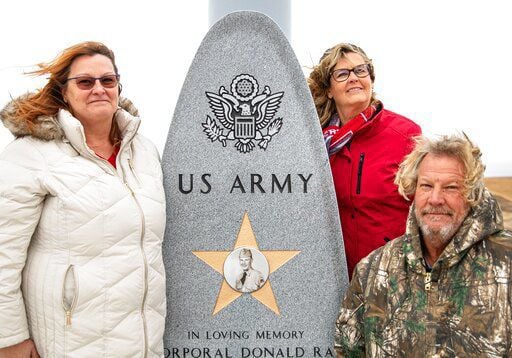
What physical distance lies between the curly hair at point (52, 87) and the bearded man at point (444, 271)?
1.41 m

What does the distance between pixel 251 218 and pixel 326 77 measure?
0.83 meters

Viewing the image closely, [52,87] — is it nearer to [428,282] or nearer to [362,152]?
[362,152]

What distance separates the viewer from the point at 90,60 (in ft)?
9.96

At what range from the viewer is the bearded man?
272 centimetres

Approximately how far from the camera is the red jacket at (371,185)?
3609 mm

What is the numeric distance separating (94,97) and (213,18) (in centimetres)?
646

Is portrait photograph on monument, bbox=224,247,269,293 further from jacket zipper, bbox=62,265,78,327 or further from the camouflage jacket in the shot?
jacket zipper, bbox=62,265,78,327

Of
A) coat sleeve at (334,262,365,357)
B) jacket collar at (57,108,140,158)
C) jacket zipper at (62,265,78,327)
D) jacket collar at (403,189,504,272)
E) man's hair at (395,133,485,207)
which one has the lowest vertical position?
coat sleeve at (334,262,365,357)

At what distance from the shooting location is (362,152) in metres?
3.67

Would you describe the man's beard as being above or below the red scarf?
below

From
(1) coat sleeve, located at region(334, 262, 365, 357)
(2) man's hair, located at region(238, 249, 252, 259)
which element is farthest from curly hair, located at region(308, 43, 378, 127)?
(1) coat sleeve, located at region(334, 262, 365, 357)

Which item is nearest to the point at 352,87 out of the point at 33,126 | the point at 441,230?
the point at 441,230

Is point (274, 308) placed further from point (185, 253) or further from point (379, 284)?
point (379, 284)

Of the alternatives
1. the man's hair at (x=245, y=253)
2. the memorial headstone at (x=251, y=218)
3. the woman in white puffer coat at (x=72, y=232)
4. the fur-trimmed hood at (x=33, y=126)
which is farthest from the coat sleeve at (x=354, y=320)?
the fur-trimmed hood at (x=33, y=126)
